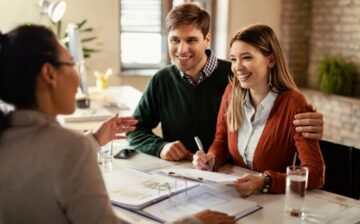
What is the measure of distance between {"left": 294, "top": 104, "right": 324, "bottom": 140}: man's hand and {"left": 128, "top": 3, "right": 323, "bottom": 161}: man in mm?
605

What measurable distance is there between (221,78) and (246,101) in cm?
40

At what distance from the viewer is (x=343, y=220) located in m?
1.40

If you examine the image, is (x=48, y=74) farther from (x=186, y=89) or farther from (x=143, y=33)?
(x=143, y=33)

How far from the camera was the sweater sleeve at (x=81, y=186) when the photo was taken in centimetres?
105

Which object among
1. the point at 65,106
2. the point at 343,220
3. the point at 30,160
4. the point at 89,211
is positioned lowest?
the point at 343,220

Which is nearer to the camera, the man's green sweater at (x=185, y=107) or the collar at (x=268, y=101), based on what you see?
the collar at (x=268, y=101)

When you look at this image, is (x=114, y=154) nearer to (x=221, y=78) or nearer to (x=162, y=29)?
(x=221, y=78)

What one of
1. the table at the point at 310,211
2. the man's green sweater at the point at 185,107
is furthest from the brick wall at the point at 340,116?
the table at the point at 310,211

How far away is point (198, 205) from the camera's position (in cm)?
146

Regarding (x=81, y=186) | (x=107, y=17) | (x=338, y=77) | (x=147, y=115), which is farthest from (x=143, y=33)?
(x=81, y=186)

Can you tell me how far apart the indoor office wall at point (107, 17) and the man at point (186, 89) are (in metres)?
2.73

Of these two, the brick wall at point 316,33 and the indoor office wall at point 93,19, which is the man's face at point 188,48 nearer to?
the indoor office wall at point 93,19

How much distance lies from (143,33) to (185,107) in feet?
10.4

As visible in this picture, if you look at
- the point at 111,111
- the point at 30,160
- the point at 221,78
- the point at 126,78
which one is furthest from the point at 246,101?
the point at 126,78
